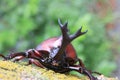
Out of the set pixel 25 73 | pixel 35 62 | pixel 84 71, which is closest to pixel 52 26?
pixel 35 62

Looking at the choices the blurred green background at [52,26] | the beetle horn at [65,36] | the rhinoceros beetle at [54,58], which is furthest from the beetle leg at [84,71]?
the blurred green background at [52,26]

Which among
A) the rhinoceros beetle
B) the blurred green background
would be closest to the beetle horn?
the rhinoceros beetle

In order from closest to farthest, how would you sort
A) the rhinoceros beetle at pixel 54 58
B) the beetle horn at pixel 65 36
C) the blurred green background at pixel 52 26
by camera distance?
1. the beetle horn at pixel 65 36
2. the rhinoceros beetle at pixel 54 58
3. the blurred green background at pixel 52 26

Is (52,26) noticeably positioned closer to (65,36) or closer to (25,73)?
(65,36)

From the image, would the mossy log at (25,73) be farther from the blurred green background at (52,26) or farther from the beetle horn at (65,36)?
the blurred green background at (52,26)

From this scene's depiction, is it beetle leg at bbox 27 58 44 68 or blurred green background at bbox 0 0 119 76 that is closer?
beetle leg at bbox 27 58 44 68

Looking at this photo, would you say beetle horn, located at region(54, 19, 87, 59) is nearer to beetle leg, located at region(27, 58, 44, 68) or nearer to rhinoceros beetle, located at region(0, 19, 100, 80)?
rhinoceros beetle, located at region(0, 19, 100, 80)

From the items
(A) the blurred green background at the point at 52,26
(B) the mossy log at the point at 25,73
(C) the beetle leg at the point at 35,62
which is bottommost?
(B) the mossy log at the point at 25,73
